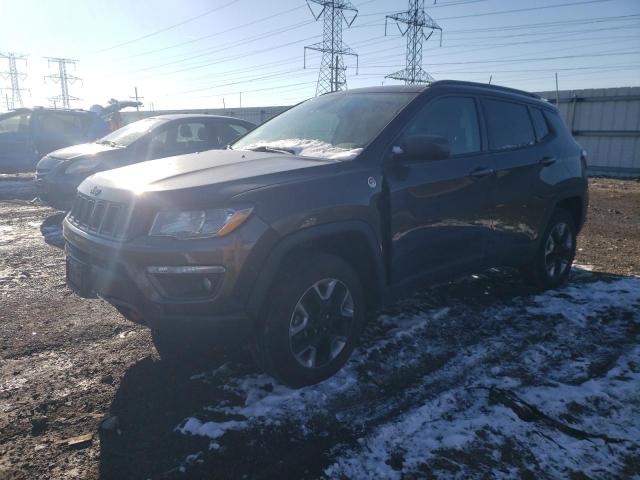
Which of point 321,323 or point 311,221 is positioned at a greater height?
point 311,221

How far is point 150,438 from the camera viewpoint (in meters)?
2.39

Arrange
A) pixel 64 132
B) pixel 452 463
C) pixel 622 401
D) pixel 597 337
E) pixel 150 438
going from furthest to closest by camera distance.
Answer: pixel 64 132
pixel 597 337
pixel 622 401
pixel 150 438
pixel 452 463

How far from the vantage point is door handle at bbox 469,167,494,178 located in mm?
3615

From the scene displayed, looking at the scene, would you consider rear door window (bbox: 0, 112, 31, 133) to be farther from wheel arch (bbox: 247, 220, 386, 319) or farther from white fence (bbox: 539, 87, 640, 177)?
white fence (bbox: 539, 87, 640, 177)

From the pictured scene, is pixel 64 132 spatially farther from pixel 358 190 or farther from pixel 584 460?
pixel 584 460

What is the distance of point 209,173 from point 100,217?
2.29 ft

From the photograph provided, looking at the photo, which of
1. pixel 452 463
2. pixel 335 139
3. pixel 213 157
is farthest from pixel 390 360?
pixel 213 157

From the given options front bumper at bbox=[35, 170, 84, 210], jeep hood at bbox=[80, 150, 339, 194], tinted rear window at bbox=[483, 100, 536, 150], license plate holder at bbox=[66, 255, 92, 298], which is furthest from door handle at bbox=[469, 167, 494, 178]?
→ front bumper at bbox=[35, 170, 84, 210]

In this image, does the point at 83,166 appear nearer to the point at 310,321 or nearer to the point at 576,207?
the point at 310,321

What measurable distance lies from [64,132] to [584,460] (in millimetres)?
12436

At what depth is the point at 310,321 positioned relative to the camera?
279 cm

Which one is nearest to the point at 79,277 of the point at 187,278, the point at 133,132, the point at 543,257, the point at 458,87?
the point at 187,278

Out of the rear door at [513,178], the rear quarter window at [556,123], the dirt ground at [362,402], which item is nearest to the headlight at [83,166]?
the dirt ground at [362,402]

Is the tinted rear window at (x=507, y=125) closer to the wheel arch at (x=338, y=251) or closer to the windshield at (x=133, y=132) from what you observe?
the wheel arch at (x=338, y=251)
